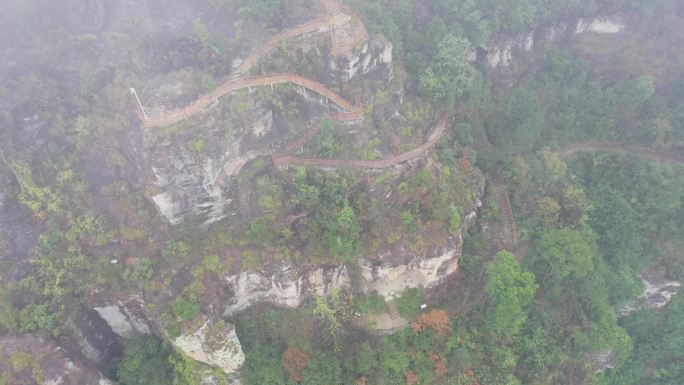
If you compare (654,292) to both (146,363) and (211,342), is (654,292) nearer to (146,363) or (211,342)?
(211,342)

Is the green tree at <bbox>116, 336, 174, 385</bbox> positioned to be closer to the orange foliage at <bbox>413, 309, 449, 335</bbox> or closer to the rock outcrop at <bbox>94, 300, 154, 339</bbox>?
the rock outcrop at <bbox>94, 300, 154, 339</bbox>

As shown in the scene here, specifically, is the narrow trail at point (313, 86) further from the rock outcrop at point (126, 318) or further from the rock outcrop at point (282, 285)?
the rock outcrop at point (126, 318)

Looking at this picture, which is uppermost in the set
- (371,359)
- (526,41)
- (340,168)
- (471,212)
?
(526,41)

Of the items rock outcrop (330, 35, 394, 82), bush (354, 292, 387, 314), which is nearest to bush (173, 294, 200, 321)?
bush (354, 292, 387, 314)

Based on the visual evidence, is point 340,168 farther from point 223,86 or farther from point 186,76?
point 186,76

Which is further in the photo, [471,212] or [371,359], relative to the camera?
[471,212]

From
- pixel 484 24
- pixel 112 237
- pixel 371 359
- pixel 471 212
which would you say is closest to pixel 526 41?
pixel 484 24
